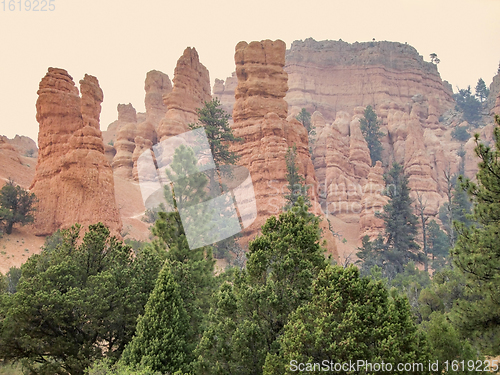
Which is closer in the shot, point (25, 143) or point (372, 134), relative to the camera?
point (372, 134)

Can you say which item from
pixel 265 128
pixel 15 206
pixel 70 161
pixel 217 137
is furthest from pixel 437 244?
pixel 15 206

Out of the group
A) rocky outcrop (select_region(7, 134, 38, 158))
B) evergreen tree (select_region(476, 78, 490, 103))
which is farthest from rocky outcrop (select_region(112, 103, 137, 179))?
evergreen tree (select_region(476, 78, 490, 103))

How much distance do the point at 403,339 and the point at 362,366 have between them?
3.68ft

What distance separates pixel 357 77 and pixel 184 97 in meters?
51.3

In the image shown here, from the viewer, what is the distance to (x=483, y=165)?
12.2 m

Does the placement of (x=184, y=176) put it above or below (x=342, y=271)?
above

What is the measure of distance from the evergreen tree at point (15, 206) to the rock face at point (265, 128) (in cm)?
1726

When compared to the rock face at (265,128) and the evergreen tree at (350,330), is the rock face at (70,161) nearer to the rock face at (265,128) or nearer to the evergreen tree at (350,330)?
the rock face at (265,128)

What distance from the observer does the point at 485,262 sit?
11.8 meters

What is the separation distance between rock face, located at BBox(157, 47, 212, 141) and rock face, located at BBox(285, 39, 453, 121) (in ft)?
116

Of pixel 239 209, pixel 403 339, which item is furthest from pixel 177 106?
pixel 403 339

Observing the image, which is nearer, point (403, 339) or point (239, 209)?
point (403, 339)

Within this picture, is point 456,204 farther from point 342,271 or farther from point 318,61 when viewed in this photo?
point 318,61

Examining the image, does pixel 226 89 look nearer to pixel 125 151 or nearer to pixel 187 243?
pixel 125 151
